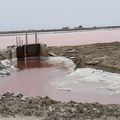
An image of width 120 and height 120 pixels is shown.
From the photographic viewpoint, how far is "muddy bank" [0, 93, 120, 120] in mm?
9867

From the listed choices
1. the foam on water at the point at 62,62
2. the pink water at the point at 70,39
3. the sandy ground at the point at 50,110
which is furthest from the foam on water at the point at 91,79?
the pink water at the point at 70,39

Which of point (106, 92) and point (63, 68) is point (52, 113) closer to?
point (106, 92)

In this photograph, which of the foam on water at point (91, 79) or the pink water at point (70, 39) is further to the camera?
the pink water at point (70, 39)

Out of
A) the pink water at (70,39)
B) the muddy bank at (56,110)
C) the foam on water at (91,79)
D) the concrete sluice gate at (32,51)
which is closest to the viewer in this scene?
the muddy bank at (56,110)

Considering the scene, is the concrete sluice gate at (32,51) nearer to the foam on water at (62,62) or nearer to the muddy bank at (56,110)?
the foam on water at (62,62)

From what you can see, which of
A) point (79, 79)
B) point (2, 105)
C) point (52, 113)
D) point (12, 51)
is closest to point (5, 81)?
point (79, 79)

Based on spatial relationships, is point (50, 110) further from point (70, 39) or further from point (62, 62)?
point (70, 39)

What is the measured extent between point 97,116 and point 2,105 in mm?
2978

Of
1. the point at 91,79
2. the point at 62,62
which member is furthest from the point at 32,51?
the point at 91,79

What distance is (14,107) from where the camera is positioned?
10906mm

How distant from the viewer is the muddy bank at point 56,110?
987cm

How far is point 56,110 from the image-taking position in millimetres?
10508

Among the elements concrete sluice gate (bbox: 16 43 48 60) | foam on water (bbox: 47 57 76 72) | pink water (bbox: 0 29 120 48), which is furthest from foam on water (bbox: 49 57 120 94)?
pink water (bbox: 0 29 120 48)

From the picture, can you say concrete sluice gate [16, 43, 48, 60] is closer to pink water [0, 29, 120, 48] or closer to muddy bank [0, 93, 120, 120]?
pink water [0, 29, 120, 48]
